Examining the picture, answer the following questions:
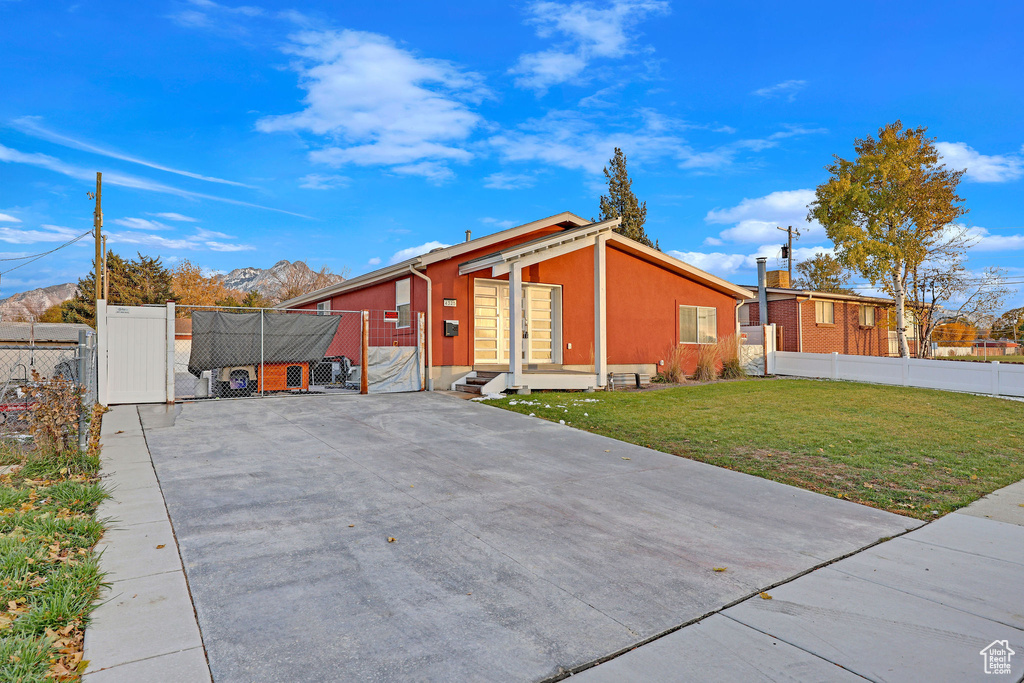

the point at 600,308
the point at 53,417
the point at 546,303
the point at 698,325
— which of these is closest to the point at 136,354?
the point at 53,417

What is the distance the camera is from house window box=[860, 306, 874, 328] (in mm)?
26547

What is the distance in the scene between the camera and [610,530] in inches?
166

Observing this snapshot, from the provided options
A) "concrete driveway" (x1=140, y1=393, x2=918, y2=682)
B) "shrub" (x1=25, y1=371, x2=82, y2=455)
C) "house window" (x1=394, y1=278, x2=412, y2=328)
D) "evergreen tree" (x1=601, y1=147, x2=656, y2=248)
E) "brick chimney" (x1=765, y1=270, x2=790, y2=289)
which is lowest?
"concrete driveway" (x1=140, y1=393, x2=918, y2=682)

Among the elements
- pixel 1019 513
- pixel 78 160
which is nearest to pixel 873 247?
pixel 1019 513

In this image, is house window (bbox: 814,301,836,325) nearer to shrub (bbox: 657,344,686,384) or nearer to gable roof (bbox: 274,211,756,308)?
gable roof (bbox: 274,211,756,308)

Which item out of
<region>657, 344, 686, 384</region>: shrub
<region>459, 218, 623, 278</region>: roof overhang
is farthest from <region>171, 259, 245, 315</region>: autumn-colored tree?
<region>657, 344, 686, 384</region>: shrub

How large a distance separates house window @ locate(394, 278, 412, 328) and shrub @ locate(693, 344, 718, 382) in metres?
8.74

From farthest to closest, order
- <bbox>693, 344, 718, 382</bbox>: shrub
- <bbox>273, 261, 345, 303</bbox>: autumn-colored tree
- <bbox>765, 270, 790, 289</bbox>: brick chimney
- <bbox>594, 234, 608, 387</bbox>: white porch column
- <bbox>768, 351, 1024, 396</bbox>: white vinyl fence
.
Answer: <bbox>273, 261, 345, 303</bbox>: autumn-colored tree, <bbox>765, 270, 790, 289</bbox>: brick chimney, <bbox>693, 344, 718, 382</bbox>: shrub, <bbox>768, 351, 1024, 396</bbox>: white vinyl fence, <bbox>594, 234, 608, 387</bbox>: white porch column

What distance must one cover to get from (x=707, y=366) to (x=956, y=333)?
26.9 m

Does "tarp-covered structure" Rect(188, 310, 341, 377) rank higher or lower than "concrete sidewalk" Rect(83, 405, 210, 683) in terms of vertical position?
higher

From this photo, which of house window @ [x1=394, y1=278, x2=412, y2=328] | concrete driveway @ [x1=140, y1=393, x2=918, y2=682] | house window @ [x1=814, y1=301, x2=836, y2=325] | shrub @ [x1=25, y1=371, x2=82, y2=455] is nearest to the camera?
concrete driveway @ [x1=140, y1=393, x2=918, y2=682]

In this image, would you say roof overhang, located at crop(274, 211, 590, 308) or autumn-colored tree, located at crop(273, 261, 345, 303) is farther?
autumn-colored tree, located at crop(273, 261, 345, 303)

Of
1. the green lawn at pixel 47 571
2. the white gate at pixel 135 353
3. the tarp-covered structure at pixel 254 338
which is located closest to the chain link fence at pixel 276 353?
the tarp-covered structure at pixel 254 338

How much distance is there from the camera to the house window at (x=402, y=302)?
45.2ft
